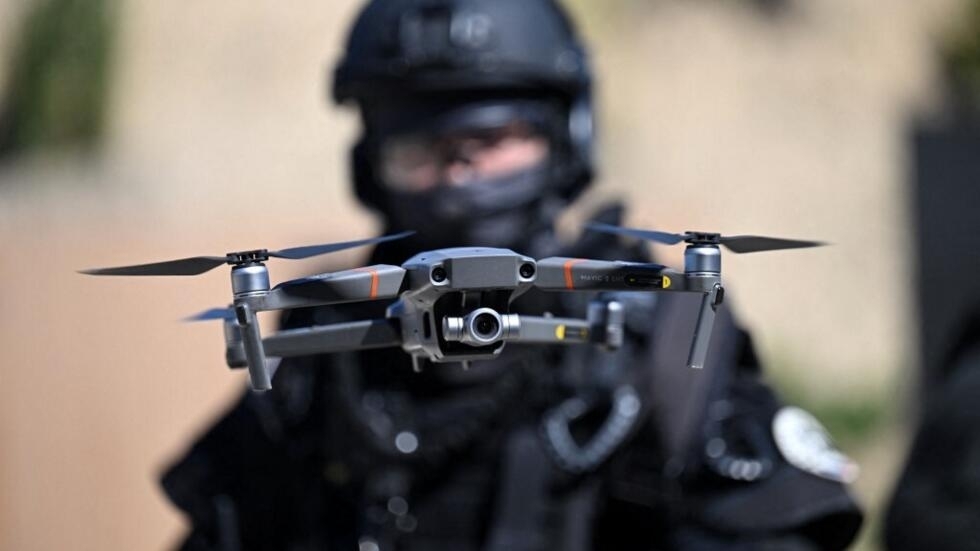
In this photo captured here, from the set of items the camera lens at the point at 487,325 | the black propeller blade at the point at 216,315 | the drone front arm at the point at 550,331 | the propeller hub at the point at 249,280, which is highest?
the propeller hub at the point at 249,280

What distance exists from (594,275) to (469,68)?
1.55 metres

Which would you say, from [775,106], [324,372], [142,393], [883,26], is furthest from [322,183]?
[324,372]

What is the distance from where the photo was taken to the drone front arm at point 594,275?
1390 mm

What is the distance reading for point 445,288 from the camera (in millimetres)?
1351

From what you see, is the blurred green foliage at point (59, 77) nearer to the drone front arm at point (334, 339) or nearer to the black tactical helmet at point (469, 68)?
the black tactical helmet at point (469, 68)

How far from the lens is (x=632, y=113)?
600cm

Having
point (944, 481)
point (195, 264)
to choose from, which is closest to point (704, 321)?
point (195, 264)

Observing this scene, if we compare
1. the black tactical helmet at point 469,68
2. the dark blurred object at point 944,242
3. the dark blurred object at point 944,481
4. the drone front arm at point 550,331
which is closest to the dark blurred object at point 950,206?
the dark blurred object at point 944,242

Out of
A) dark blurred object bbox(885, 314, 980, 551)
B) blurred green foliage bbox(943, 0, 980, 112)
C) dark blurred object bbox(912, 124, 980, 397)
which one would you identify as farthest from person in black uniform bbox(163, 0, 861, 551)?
blurred green foliage bbox(943, 0, 980, 112)

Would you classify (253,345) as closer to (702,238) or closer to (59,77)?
(702,238)

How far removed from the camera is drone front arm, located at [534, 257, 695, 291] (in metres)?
1.39

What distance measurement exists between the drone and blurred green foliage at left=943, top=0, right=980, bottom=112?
4986mm

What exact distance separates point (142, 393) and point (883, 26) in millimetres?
3164

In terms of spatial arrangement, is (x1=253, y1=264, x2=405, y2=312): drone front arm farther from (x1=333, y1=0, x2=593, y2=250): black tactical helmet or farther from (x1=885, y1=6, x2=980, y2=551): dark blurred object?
(x1=885, y1=6, x2=980, y2=551): dark blurred object
